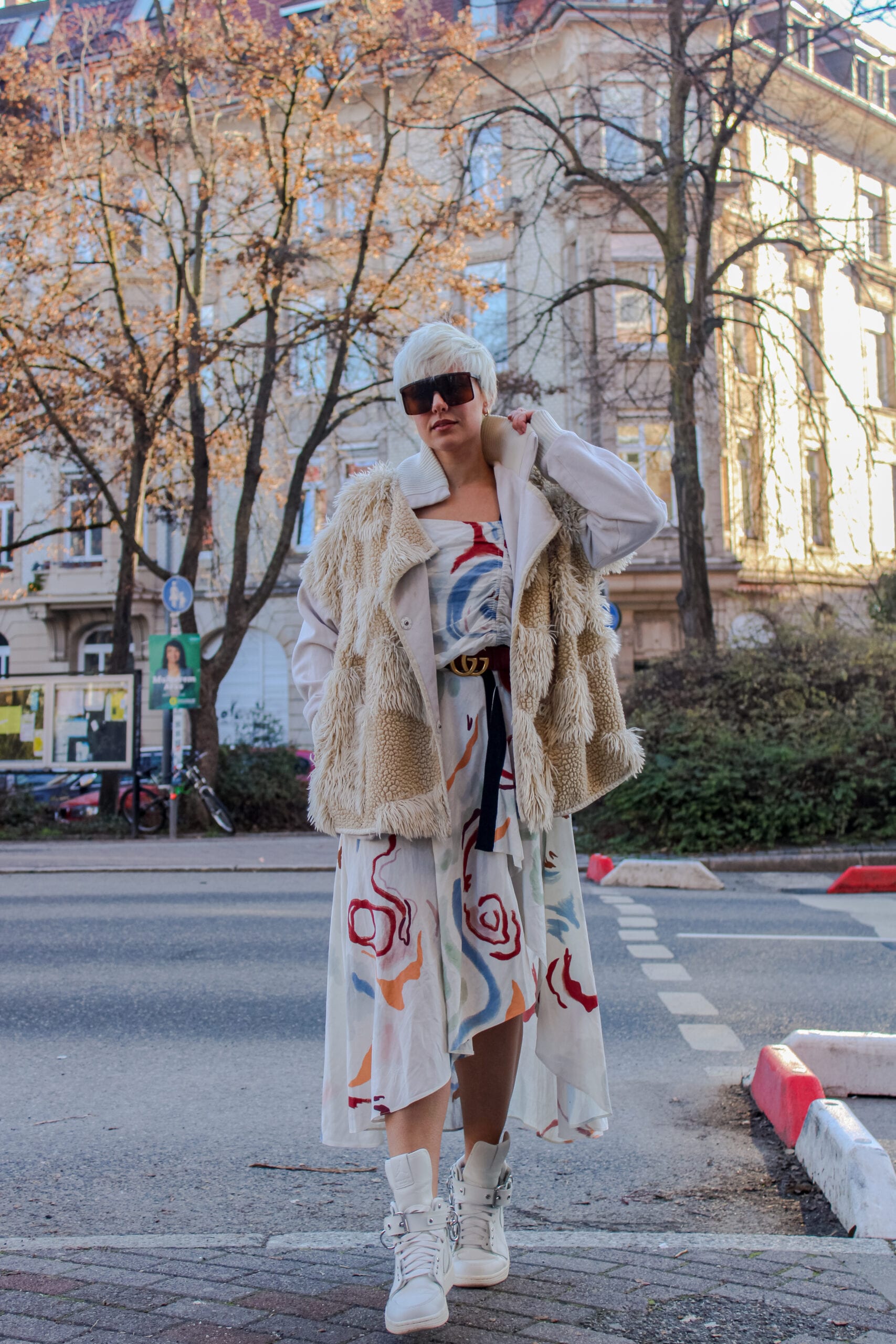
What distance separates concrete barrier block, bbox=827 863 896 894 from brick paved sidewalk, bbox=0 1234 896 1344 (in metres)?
9.05

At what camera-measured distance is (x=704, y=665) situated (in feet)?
53.7

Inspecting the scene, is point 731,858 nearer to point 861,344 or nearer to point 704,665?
point 704,665

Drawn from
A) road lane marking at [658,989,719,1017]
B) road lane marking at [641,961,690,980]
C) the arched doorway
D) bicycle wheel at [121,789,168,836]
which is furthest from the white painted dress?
the arched doorway

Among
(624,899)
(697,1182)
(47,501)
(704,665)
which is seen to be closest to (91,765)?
(704,665)

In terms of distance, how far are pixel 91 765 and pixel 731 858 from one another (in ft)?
31.1

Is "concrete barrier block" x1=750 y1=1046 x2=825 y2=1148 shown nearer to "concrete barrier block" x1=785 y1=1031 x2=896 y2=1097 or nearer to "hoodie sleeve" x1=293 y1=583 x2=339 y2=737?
"concrete barrier block" x1=785 y1=1031 x2=896 y2=1097

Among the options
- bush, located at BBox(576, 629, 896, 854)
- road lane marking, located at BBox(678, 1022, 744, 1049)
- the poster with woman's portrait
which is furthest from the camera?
the poster with woman's portrait

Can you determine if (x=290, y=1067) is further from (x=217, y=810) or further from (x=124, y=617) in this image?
(x=124, y=617)

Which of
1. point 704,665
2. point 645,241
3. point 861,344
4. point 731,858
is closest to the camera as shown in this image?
point 731,858

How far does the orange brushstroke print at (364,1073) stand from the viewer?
9.55 feet

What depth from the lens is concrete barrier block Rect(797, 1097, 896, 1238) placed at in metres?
3.09

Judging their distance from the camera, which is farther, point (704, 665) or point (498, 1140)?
point (704, 665)

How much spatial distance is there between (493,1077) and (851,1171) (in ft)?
3.00

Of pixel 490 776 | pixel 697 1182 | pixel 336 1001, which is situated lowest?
pixel 697 1182
